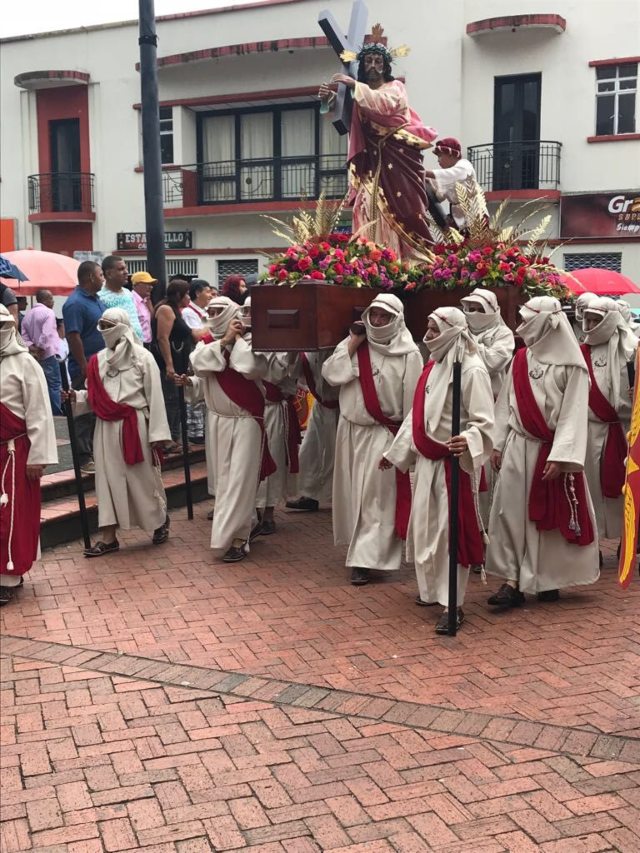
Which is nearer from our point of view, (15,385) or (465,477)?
(465,477)

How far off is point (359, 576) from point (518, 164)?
54.8 ft

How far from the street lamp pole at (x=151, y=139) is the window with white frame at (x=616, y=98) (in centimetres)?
1299

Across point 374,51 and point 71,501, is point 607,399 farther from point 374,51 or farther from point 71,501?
point 71,501

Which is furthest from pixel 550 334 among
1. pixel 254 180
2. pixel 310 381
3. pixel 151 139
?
pixel 254 180

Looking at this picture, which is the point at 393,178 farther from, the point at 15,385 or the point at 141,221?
the point at 141,221

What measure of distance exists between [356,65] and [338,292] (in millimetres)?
2679

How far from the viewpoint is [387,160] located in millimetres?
8547

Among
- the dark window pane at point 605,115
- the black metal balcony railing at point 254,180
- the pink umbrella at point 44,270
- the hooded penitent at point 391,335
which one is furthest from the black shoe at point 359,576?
the black metal balcony railing at point 254,180

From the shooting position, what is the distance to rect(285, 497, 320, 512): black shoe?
9492 millimetres

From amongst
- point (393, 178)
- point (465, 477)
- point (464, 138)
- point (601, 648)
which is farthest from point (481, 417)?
point (464, 138)

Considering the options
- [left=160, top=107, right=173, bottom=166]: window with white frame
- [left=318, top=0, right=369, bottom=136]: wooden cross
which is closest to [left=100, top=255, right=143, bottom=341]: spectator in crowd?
[left=318, top=0, right=369, bottom=136]: wooden cross

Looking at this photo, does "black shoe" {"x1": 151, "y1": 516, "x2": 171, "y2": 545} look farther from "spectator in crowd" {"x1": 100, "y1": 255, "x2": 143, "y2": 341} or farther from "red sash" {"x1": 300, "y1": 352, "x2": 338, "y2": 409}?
"spectator in crowd" {"x1": 100, "y1": 255, "x2": 143, "y2": 341}

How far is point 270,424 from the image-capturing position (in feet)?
27.3

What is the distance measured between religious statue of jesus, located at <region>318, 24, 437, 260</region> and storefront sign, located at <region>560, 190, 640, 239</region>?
13403 millimetres
